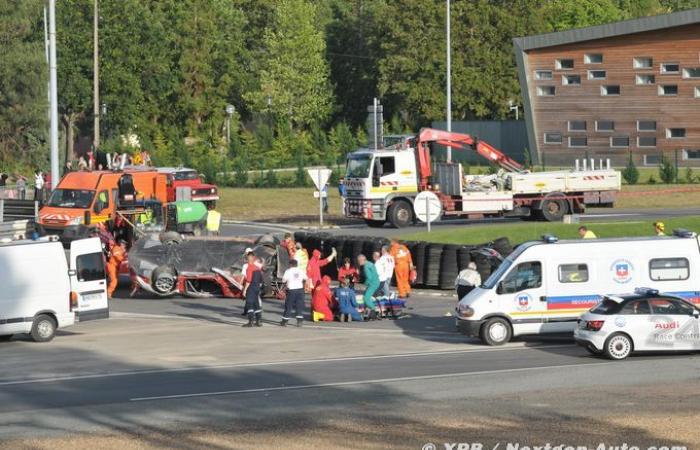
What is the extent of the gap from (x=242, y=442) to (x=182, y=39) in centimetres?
7694

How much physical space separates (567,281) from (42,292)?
1035cm

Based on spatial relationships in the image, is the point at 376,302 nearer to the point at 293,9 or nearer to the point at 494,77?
the point at 494,77

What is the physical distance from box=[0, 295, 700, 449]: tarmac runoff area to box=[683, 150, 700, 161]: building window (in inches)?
1689

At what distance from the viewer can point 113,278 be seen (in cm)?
3291

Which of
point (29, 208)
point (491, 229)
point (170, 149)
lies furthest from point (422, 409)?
point (170, 149)

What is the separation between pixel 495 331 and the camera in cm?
2427

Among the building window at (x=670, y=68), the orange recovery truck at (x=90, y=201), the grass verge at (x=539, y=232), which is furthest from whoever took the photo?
the building window at (x=670, y=68)

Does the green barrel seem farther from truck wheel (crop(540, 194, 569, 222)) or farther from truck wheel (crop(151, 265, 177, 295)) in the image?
truck wheel (crop(540, 194, 569, 222))

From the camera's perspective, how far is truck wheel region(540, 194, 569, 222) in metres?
45.4

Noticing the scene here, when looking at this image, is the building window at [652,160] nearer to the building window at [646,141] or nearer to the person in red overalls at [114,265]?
the building window at [646,141]

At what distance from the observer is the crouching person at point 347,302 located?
28.4m

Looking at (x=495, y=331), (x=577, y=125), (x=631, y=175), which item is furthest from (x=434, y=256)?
(x=577, y=125)

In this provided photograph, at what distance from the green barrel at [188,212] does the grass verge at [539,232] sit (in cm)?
671

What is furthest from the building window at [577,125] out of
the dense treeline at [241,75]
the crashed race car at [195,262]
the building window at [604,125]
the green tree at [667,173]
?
the crashed race car at [195,262]
